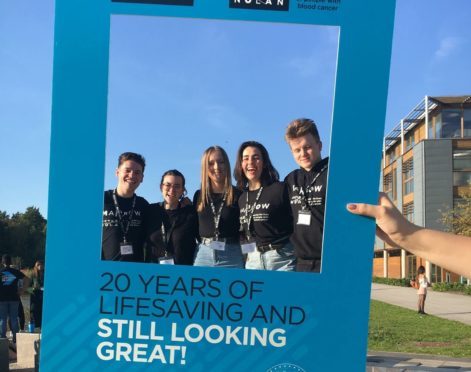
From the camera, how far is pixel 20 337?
8117 millimetres

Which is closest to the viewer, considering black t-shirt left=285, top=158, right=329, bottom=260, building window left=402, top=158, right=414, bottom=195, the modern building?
black t-shirt left=285, top=158, right=329, bottom=260

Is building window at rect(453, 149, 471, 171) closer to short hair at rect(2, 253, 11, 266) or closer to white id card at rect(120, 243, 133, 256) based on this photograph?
short hair at rect(2, 253, 11, 266)

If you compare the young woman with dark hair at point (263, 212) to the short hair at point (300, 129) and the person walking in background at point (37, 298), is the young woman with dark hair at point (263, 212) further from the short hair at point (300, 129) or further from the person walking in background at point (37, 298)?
the person walking in background at point (37, 298)

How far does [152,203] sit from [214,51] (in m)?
0.75

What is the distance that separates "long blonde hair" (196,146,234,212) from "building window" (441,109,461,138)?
4886 centimetres

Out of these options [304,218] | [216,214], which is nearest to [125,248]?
[216,214]

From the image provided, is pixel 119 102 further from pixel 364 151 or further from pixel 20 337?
pixel 20 337

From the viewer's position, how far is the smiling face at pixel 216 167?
2350 millimetres

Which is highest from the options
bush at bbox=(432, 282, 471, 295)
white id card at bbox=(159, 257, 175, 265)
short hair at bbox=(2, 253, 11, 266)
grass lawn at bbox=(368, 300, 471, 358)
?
white id card at bbox=(159, 257, 175, 265)

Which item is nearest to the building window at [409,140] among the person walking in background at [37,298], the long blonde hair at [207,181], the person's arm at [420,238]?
the person walking in background at [37,298]

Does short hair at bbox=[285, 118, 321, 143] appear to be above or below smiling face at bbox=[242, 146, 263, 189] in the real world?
above

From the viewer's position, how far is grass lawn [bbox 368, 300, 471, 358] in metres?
11.2

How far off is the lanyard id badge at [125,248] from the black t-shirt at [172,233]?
0.26 feet

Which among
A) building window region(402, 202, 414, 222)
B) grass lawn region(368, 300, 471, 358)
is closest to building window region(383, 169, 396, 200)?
building window region(402, 202, 414, 222)
